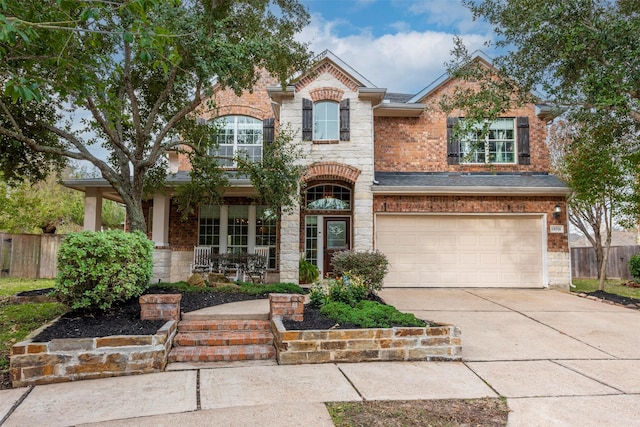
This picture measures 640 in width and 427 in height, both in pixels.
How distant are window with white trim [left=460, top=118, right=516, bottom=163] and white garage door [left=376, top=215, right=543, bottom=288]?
7.25ft

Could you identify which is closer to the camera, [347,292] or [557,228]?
[347,292]

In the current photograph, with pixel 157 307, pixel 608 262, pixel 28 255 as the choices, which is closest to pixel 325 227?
pixel 157 307

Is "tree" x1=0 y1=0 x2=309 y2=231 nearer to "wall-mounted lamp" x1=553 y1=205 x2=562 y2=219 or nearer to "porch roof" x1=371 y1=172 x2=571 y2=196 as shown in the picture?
"porch roof" x1=371 y1=172 x2=571 y2=196

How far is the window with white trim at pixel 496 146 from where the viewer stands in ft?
43.9

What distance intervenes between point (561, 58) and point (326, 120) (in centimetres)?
601

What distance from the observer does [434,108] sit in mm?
13531

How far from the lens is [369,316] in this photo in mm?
5852

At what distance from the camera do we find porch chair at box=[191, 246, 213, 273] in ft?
40.4

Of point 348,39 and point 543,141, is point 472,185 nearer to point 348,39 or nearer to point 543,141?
point 543,141

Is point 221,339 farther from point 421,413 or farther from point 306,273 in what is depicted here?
point 306,273

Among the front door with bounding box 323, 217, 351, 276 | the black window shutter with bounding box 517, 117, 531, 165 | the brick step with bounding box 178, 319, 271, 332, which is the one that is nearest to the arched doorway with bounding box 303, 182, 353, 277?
the front door with bounding box 323, 217, 351, 276

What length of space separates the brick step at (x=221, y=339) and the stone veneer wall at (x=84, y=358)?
66 centimetres

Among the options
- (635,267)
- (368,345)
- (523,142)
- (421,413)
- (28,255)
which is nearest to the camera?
(421,413)

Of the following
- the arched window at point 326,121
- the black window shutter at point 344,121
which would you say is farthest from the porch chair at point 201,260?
the black window shutter at point 344,121
